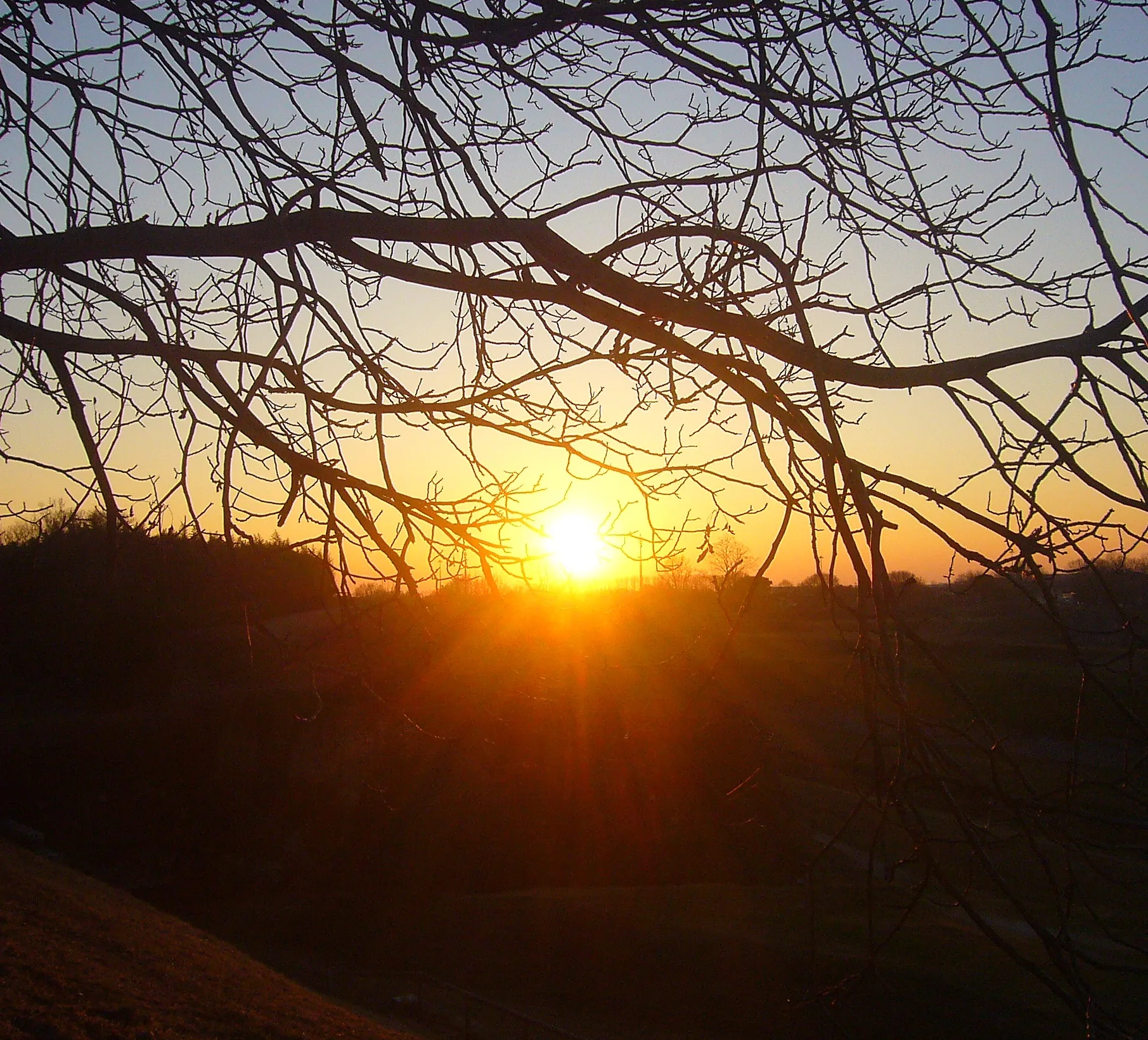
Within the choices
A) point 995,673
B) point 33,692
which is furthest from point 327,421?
A: point 33,692

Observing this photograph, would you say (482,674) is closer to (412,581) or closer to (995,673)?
(412,581)

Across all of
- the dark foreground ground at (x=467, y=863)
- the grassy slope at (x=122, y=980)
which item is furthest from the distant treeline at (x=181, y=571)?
the dark foreground ground at (x=467, y=863)

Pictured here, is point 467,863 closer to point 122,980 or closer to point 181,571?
point 122,980

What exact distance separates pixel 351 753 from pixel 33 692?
38.1 ft

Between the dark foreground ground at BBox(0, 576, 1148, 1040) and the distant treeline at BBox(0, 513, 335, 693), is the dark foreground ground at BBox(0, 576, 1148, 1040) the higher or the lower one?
the lower one

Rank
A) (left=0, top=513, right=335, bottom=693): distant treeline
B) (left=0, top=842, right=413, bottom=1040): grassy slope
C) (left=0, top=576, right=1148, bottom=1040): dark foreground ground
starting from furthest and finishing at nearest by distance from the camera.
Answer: (left=0, top=576, right=1148, bottom=1040): dark foreground ground < (left=0, top=842, right=413, bottom=1040): grassy slope < (left=0, top=513, right=335, bottom=693): distant treeline

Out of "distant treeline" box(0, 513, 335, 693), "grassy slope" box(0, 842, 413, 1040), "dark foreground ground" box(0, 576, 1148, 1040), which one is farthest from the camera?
"dark foreground ground" box(0, 576, 1148, 1040)

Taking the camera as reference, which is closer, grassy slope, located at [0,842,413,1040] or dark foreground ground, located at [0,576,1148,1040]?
grassy slope, located at [0,842,413,1040]

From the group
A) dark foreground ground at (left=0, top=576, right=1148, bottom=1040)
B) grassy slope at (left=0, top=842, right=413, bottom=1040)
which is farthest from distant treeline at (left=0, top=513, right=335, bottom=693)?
dark foreground ground at (left=0, top=576, right=1148, bottom=1040)

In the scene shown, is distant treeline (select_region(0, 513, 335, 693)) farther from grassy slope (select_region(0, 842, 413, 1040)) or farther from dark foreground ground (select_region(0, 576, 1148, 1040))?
dark foreground ground (select_region(0, 576, 1148, 1040))

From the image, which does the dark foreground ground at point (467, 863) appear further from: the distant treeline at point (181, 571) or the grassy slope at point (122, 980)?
the distant treeline at point (181, 571)

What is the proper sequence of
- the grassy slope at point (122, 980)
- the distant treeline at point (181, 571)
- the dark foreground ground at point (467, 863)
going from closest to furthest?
the distant treeline at point (181, 571), the grassy slope at point (122, 980), the dark foreground ground at point (467, 863)

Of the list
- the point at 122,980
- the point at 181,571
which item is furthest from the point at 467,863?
the point at 181,571

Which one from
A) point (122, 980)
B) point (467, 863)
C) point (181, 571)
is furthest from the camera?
point (467, 863)
